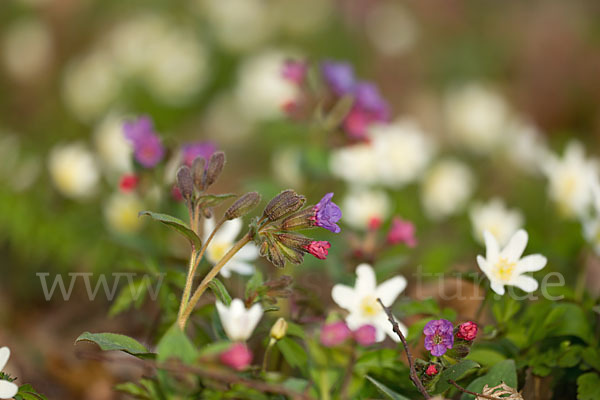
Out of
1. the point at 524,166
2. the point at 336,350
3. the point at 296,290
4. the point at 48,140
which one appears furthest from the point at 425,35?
the point at 336,350

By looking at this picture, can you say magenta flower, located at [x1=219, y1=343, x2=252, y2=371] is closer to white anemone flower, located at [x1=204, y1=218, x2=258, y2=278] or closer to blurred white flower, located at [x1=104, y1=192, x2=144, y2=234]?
white anemone flower, located at [x1=204, y1=218, x2=258, y2=278]

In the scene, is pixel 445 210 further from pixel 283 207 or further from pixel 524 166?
pixel 283 207

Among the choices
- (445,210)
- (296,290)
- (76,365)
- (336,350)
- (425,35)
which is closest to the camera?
(336,350)

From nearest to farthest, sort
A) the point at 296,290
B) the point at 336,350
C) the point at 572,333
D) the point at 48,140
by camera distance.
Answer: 1. the point at 336,350
2. the point at 572,333
3. the point at 296,290
4. the point at 48,140

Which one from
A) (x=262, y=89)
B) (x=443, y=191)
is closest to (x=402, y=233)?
(x=443, y=191)

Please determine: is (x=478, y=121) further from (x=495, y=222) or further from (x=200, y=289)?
(x=200, y=289)

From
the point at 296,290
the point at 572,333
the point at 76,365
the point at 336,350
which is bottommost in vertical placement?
the point at 76,365

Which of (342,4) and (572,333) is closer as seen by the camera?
(572,333)
